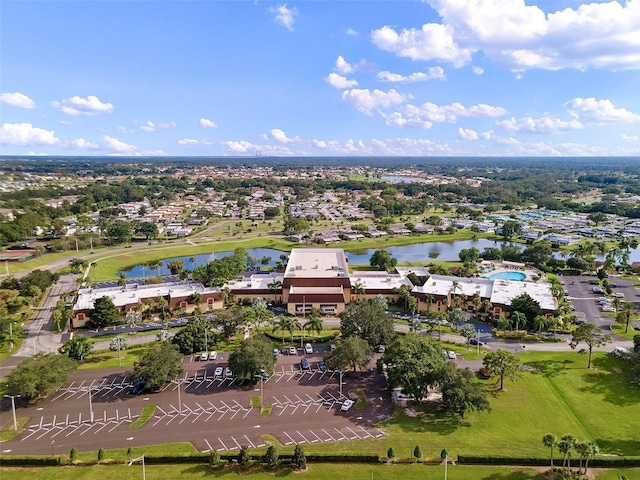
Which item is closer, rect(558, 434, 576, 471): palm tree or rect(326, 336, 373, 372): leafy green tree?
rect(558, 434, 576, 471): palm tree

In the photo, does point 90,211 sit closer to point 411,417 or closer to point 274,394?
point 274,394

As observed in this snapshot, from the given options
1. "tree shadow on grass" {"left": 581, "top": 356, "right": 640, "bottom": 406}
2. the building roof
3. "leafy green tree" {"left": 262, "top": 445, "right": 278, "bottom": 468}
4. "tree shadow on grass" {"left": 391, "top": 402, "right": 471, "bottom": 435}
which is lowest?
"tree shadow on grass" {"left": 391, "top": 402, "right": 471, "bottom": 435}

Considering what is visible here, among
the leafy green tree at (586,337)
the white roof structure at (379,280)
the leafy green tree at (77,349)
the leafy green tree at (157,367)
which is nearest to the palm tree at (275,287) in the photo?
the white roof structure at (379,280)

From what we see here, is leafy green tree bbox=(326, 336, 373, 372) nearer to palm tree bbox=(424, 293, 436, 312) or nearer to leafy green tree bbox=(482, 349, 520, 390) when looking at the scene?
leafy green tree bbox=(482, 349, 520, 390)

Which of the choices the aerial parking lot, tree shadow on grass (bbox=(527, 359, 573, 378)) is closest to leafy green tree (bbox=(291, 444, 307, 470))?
the aerial parking lot

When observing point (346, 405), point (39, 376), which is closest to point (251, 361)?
point (346, 405)

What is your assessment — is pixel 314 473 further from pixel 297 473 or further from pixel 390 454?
pixel 390 454

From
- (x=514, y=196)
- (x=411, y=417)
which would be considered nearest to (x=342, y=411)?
(x=411, y=417)
